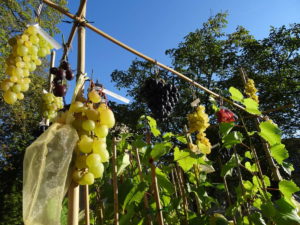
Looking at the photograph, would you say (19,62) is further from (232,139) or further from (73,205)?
(232,139)

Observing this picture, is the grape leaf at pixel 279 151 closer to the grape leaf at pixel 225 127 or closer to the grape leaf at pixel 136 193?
the grape leaf at pixel 225 127

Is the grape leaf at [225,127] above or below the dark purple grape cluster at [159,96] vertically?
below

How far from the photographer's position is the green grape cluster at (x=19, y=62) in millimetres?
823

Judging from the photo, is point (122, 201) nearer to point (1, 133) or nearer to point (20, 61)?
point (20, 61)

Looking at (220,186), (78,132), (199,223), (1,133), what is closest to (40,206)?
(78,132)

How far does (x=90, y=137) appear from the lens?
1.76 ft

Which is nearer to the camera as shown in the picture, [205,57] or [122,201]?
[122,201]

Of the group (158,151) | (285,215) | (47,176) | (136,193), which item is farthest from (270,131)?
(47,176)

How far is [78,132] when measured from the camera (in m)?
0.53

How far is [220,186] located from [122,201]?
0.90m

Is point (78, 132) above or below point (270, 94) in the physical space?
below

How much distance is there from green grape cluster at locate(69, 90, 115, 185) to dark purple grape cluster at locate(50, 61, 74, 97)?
29 cm

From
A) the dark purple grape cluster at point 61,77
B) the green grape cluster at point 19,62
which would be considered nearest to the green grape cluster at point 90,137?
the dark purple grape cluster at point 61,77

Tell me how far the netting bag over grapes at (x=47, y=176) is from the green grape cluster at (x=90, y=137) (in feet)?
0.08
